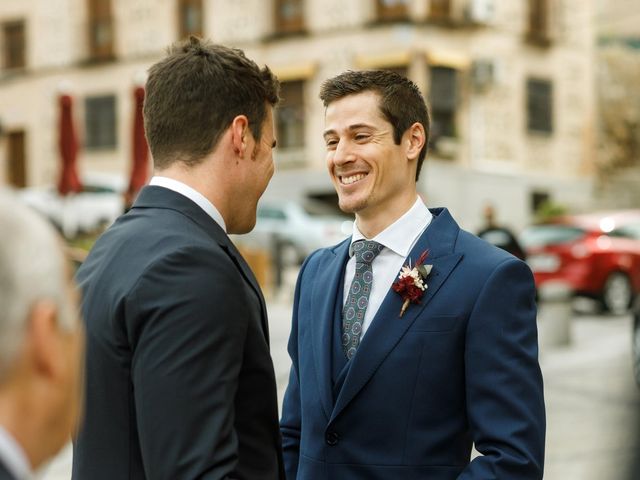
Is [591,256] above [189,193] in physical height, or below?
below

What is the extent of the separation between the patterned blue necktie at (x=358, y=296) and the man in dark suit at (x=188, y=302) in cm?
66

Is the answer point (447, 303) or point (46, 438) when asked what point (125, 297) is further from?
point (447, 303)

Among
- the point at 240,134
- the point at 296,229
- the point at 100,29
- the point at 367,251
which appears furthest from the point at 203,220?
the point at 100,29

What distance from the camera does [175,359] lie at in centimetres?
227

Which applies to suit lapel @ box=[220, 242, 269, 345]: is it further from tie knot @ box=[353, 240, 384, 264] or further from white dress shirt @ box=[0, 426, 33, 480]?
white dress shirt @ box=[0, 426, 33, 480]

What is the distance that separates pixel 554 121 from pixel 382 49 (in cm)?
Answer: 594

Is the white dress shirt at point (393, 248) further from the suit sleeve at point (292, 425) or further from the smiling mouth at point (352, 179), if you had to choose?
the suit sleeve at point (292, 425)

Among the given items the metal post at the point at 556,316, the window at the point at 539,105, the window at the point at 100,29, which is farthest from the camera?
the window at the point at 100,29

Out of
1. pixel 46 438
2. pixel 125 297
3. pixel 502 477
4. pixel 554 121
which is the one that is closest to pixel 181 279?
pixel 125 297

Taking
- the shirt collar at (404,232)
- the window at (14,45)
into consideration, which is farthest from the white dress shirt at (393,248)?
the window at (14,45)

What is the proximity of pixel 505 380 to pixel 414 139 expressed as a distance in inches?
33.2

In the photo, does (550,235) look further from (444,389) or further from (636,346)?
(444,389)

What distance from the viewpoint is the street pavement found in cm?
394

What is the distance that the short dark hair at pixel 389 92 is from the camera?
11.0 ft
